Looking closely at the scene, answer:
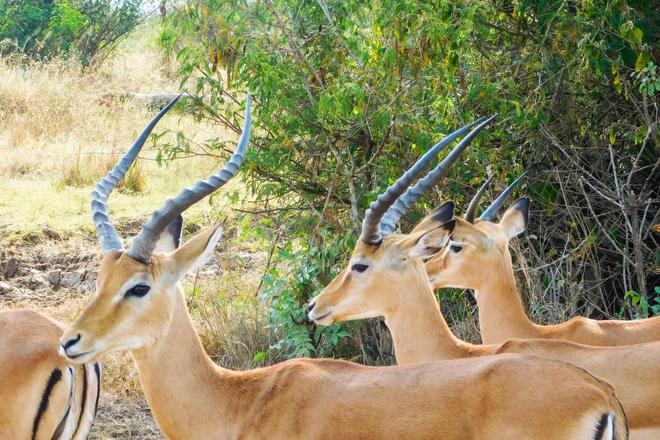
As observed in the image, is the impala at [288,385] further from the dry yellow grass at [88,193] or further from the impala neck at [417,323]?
the dry yellow grass at [88,193]

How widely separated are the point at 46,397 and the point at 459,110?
10.7ft

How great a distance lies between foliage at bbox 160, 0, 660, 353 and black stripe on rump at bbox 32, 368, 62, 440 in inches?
91.8

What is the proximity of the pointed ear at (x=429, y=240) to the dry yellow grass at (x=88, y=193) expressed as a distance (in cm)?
186

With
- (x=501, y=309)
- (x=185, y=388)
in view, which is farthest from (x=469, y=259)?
(x=185, y=388)

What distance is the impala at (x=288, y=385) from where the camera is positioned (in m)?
3.37

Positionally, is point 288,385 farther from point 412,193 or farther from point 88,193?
point 88,193

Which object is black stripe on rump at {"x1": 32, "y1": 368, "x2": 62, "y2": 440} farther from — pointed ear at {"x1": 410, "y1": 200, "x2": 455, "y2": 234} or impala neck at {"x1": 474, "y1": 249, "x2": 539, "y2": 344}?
impala neck at {"x1": 474, "y1": 249, "x2": 539, "y2": 344}

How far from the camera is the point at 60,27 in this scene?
47.4 feet

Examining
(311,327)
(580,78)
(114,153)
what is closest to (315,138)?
(311,327)

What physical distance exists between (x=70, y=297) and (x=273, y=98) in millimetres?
2286

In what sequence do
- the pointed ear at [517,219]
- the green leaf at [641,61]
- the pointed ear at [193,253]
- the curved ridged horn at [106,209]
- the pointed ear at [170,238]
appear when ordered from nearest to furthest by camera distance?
the pointed ear at [193,253]
the curved ridged horn at [106,209]
the pointed ear at [170,238]
the green leaf at [641,61]
the pointed ear at [517,219]

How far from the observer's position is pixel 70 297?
764 cm

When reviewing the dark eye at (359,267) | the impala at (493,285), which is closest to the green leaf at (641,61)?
the impala at (493,285)

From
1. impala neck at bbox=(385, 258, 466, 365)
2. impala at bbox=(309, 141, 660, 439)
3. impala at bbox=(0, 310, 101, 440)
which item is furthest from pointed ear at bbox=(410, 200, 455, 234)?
impala at bbox=(0, 310, 101, 440)
